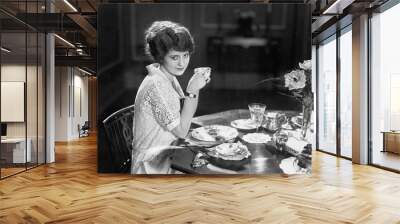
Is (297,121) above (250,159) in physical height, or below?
above

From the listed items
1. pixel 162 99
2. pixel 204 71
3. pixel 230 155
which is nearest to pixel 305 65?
pixel 204 71

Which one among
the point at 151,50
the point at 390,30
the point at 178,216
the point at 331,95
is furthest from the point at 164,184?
the point at 331,95

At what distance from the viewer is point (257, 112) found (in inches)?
254

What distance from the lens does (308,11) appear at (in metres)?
6.45

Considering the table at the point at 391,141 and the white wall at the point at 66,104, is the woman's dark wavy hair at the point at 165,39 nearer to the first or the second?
the table at the point at 391,141

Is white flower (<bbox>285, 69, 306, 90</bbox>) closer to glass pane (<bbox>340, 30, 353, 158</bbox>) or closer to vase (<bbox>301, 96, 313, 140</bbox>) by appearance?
vase (<bbox>301, 96, 313, 140</bbox>)

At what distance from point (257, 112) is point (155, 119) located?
177cm

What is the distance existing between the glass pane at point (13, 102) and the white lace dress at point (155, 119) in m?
2.29

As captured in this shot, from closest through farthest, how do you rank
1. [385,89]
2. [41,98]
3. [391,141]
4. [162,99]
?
[162,99]
[391,141]
[385,89]
[41,98]

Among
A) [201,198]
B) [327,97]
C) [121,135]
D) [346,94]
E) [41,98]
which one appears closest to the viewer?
[201,198]

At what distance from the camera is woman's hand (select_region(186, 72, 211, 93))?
253 inches

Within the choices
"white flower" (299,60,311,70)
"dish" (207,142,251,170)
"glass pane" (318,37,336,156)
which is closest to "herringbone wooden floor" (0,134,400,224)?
"dish" (207,142,251,170)

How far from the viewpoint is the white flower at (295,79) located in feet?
21.2

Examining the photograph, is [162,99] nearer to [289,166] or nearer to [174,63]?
[174,63]
